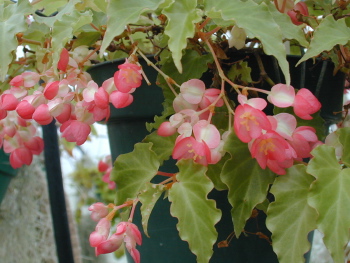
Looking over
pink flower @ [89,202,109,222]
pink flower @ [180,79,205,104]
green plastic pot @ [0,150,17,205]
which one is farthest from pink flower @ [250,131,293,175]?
green plastic pot @ [0,150,17,205]

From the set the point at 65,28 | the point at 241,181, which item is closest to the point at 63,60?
the point at 65,28

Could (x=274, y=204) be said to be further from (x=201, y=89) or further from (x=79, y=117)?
(x=79, y=117)

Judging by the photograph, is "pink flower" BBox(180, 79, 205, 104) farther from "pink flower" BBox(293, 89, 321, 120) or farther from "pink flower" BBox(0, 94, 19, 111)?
"pink flower" BBox(0, 94, 19, 111)

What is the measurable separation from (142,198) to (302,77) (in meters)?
0.32

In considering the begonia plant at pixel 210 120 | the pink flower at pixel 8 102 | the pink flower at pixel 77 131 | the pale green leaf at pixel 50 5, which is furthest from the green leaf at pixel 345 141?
the pale green leaf at pixel 50 5

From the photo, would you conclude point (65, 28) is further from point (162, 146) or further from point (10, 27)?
point (162, 146)

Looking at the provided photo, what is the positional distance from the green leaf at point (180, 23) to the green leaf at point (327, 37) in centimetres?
14

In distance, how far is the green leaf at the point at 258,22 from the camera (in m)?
0.49

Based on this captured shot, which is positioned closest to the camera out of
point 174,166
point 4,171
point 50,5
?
point 174,166

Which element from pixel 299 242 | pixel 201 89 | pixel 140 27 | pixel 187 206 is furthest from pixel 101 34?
pixel 299 242

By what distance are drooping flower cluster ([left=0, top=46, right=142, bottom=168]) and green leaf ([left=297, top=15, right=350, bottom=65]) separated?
0.21 meters

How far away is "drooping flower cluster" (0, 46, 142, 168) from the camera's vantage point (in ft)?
1.79

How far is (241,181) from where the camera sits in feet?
1.86

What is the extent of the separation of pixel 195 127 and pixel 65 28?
0.23 meters
